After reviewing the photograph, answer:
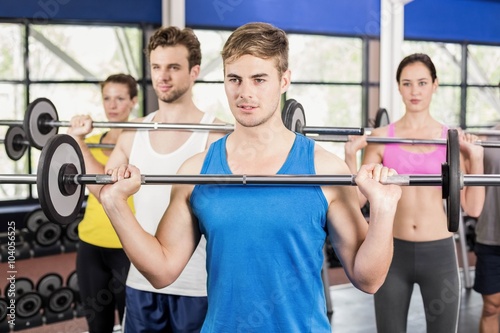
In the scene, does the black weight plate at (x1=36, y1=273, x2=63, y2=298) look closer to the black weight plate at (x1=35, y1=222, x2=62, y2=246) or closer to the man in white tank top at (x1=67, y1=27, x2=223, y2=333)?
the black weight plate at (x1=35, y1=222, x2=62, y2=246)

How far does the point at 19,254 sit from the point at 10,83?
2088mm

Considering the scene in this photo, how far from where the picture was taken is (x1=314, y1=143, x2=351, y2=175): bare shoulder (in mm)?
1232

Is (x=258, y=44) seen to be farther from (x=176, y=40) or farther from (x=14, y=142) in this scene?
(x=14, y=142)

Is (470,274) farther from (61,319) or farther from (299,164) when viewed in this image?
(299,164)

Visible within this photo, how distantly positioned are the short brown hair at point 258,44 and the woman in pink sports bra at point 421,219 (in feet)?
2.77

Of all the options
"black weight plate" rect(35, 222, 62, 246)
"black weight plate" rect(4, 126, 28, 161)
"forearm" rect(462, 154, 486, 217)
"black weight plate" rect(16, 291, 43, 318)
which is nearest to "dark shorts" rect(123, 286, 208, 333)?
"forearm" rect(462, 154, 486, 217)

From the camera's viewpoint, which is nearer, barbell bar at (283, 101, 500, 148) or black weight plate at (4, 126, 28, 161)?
barbell bar at (283, 101, 500, 148)

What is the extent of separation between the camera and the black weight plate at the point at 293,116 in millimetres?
1930

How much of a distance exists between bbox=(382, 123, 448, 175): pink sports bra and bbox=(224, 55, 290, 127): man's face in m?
1.04

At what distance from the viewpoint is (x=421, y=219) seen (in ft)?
6.86

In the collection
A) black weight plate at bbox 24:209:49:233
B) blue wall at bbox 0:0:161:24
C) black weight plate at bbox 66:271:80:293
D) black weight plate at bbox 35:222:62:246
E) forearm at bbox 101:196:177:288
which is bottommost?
black weight plate at bbox 66:271:80:293

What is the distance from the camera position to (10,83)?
521 cm

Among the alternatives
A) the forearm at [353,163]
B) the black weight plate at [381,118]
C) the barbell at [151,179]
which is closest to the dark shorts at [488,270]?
the forearm at [353,163]

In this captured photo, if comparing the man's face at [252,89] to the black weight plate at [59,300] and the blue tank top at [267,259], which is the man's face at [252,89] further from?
the black weight plate at [59,300]
